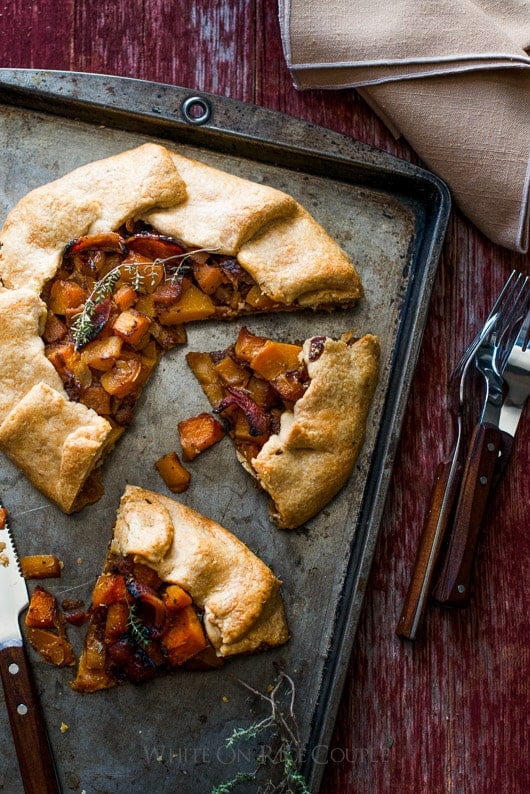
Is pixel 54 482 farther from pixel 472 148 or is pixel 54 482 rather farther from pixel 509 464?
pixel 472 148

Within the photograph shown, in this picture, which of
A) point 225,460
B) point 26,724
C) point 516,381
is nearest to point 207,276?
point 225,460

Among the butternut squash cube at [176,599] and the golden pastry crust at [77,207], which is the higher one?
the golden pastry crust at [77,207]

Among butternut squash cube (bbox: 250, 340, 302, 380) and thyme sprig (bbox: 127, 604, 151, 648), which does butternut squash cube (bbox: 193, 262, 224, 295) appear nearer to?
butternut squash cube (bbox: 250, 340, 302, 380)

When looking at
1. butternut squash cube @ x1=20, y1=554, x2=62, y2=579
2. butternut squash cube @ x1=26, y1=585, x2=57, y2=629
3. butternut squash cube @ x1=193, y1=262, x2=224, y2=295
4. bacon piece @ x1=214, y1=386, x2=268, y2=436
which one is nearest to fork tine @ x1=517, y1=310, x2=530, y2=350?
bacon piece @ x1=214, y1=386, x2=268, y2=436

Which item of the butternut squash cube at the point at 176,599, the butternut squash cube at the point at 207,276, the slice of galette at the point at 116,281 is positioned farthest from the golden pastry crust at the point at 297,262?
the butternut squash cube at the point at 176,599

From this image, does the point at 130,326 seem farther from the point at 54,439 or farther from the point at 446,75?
the point at 446,75

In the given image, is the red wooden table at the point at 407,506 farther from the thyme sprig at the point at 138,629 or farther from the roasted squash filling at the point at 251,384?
the thyme sprig at the point at 138,629

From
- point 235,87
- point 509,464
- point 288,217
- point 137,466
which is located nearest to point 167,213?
point 288,217
